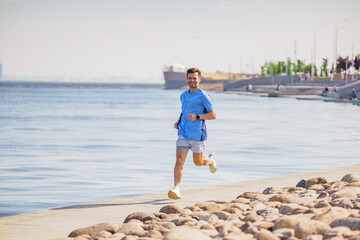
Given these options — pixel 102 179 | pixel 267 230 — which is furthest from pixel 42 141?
pixel 267 230

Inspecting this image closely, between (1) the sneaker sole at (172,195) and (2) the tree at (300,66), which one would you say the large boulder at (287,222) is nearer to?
(1) the sneaker sole at (172,195)

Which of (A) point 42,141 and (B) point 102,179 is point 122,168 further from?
(A) point 42,141

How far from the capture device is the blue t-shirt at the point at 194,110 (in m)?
8.70

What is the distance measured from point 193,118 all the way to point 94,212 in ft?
5.40

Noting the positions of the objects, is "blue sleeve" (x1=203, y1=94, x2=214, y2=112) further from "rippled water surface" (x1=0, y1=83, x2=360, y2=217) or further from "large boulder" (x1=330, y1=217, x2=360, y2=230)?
"large boulder" (x1=330, y1=217, x2=360, y2=230)

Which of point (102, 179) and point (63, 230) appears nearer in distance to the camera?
point (63, 230)

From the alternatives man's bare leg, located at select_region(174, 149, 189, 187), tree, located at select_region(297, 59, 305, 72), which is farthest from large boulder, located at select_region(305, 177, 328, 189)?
tree, located at select_region(297, 59, 305, 72)

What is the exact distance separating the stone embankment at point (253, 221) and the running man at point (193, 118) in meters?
0.85

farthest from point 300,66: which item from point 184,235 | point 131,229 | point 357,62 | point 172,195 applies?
point 184,235

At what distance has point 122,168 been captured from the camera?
549 inches

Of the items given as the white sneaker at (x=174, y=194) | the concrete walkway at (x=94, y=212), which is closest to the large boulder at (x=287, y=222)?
the concrete walkway at (x=94, y=212)

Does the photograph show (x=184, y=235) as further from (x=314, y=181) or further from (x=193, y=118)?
(x=314, y=181)

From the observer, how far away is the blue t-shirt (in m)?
8.70

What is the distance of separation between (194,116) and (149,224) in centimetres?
209
